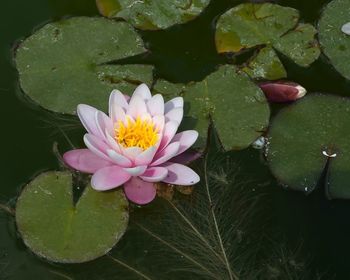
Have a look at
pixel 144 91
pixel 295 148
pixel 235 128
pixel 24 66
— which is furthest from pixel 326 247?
pixel 24 66

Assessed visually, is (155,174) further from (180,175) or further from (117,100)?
(117,100)

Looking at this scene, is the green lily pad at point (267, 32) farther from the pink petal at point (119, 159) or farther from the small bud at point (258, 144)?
the pink petal at point (119, 159)

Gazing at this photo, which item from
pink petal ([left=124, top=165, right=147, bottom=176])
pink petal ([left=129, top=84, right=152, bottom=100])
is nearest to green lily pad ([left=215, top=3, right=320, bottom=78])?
pink petal ([left=129, top=84, right=152, bottom=100])

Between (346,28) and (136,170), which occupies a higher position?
(346,28)

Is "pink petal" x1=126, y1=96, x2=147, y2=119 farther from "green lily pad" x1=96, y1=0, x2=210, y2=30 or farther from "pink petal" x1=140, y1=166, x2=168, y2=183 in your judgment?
"green lily pad" x1=96, y1=0, x2=210, y2=30

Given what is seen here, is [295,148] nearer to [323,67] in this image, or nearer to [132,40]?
[323,67]

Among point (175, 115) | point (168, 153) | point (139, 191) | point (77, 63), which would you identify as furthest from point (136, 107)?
point (77, 63)
